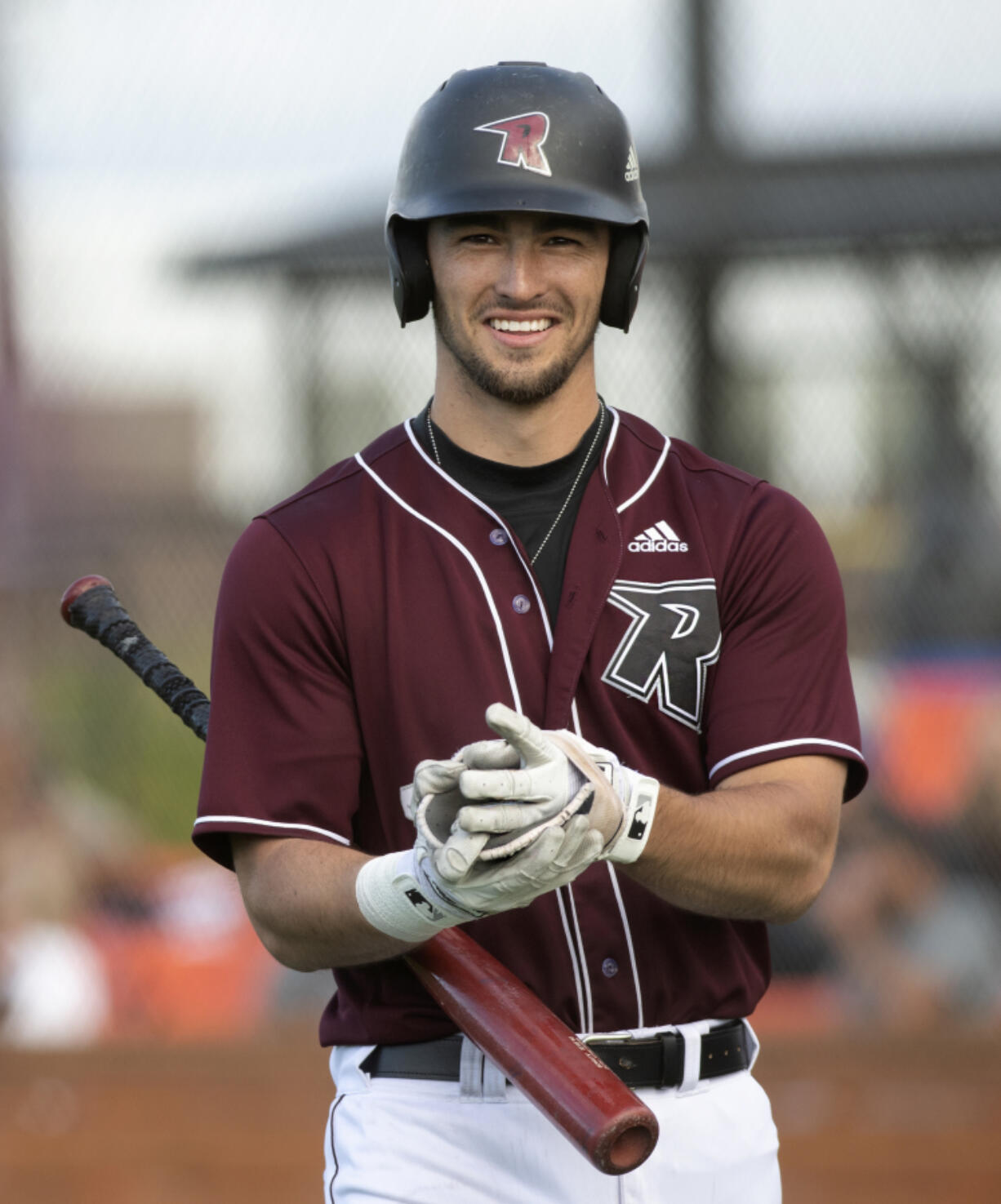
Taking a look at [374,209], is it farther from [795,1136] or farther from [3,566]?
[795,1136]

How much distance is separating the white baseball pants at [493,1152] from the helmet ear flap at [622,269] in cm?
96

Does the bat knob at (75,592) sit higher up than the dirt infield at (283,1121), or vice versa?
the bat knob at (75,592)

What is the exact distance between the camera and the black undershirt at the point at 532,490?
6.89 feet

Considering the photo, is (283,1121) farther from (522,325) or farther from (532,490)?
(522,325)

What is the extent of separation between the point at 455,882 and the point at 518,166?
98 centimetres

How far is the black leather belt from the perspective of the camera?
6.56 feet

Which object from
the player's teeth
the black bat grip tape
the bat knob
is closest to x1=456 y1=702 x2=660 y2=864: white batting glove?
the player's teeth

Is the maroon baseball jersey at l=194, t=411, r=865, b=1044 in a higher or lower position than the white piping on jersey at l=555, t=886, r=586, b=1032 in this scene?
higher

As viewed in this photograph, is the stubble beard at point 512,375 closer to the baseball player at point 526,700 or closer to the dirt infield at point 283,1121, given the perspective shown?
the baseball player at point 526,700

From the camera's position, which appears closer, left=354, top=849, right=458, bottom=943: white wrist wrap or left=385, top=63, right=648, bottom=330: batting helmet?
left=354, top=849, right=458, bottom=943: white wrist wrap

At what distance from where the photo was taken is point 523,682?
2.01m

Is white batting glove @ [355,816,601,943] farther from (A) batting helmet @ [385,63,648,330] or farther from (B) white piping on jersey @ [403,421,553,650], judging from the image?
(A) batting helmet @ [385,63,648,330]

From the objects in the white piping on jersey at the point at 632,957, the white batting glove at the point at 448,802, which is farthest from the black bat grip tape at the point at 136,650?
the white batting glove at the point at 448,802

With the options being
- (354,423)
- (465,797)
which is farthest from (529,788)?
(354,423)
